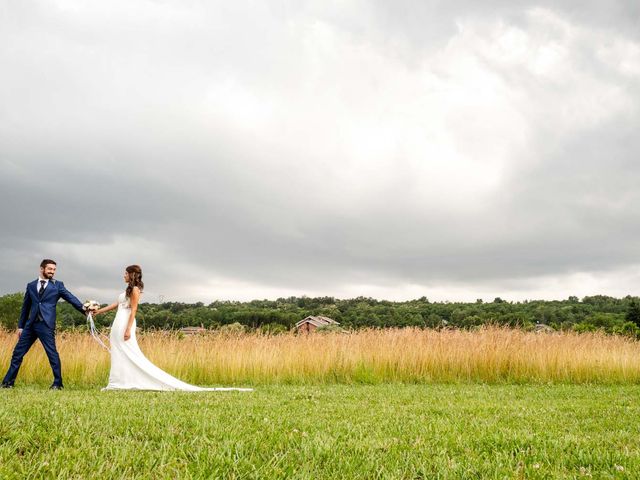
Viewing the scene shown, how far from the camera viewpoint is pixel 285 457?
421cm

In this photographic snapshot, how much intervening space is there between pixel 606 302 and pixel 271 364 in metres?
63.5

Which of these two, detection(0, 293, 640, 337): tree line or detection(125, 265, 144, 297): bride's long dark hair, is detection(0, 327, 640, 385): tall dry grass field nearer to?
detection(125, 265, 144, 297): bride's long dark hair

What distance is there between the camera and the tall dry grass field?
15.1 meters

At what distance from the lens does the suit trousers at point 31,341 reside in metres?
12.2

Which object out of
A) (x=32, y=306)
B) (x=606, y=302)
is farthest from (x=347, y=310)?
(x=32, y=306)

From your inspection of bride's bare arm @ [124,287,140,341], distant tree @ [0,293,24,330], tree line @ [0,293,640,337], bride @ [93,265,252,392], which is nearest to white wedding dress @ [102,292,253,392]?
bride @ [93,265,252,392]

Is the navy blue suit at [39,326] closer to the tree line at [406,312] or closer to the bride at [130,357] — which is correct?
the bride at [130,357]

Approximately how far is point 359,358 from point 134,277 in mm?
6779

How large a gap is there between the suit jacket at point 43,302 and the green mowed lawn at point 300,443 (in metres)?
5.92

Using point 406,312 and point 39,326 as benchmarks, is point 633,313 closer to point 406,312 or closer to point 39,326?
point 406,312

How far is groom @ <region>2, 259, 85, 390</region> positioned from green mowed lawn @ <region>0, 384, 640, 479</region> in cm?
578

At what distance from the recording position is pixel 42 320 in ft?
40.4

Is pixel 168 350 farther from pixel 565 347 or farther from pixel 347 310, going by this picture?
pixel 347 310

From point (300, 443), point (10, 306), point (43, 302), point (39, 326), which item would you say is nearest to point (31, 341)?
point (39, 326)
